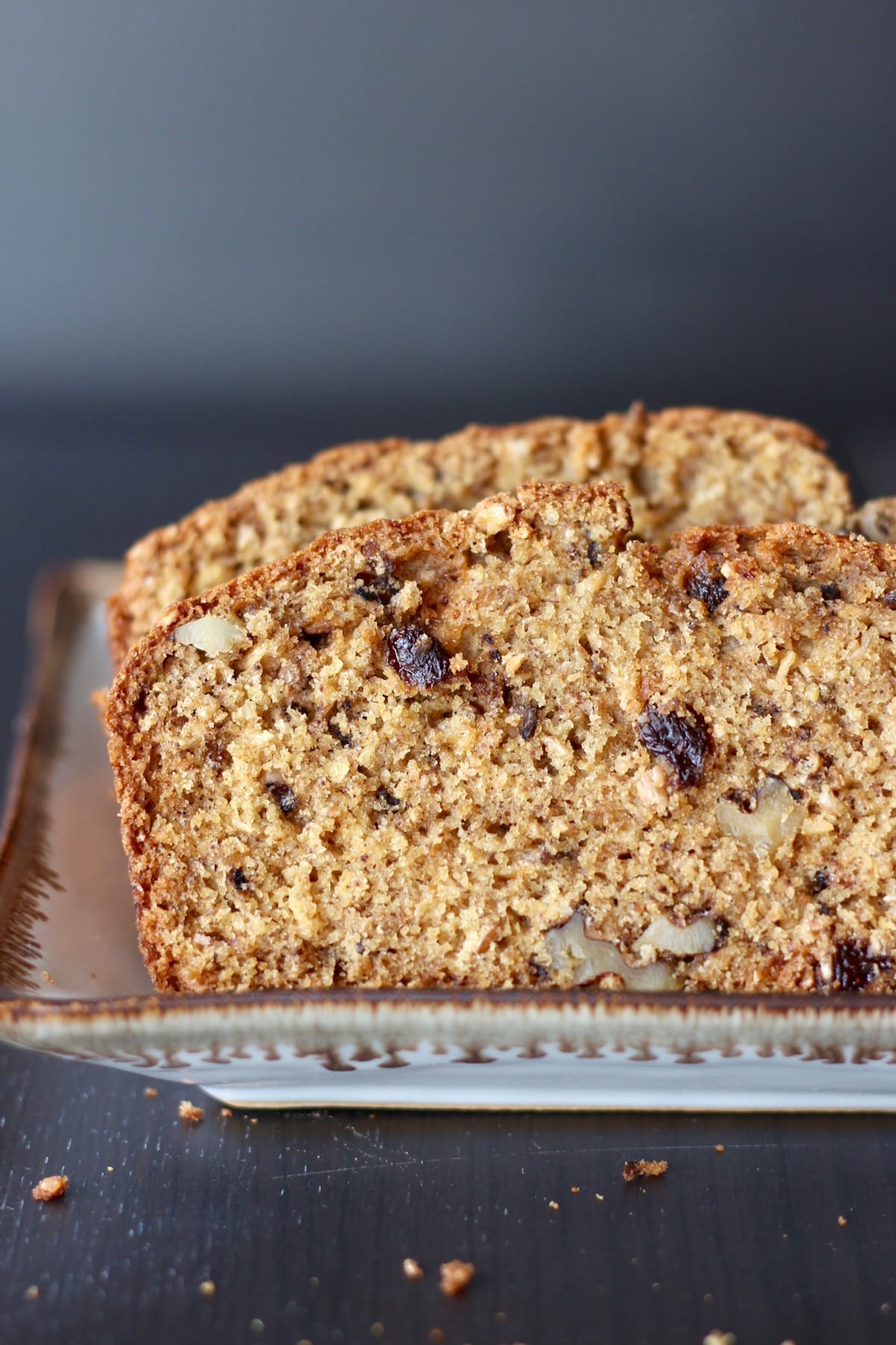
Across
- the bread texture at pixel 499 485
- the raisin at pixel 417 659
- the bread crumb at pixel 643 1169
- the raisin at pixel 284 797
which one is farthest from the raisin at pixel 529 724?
the bread crumb at pixel 643 1169

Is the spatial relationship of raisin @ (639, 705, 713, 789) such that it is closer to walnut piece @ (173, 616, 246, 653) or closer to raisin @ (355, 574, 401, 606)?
raisin @ (355, 574, 401, 606)

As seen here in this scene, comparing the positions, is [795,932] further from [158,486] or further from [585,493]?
[158,486]

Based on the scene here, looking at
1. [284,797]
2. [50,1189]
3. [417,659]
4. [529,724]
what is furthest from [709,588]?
Answer: [50,1189]

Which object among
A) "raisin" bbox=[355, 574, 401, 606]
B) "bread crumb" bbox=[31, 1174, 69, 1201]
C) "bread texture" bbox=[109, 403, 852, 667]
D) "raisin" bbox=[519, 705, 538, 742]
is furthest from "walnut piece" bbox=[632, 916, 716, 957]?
"bread crumb" bbox=[31, 1174, 69, 1201]

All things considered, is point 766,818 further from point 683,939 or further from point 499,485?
point 499,485

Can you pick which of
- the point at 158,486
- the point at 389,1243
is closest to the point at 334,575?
the point at 389,1243
